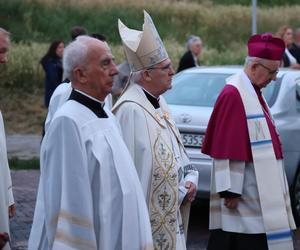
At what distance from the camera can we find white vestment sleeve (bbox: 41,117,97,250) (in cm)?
460

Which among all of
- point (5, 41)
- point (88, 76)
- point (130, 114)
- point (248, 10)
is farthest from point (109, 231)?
point (248, 10)

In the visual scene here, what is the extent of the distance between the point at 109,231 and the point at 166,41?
728 inches

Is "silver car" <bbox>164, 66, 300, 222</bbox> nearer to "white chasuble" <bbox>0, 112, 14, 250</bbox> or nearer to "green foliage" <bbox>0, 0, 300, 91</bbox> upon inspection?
"white chasuble" <bbox>0, 112, 14, 250</bbox>

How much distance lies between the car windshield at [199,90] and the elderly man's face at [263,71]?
3.75 m

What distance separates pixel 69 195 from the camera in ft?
15.1

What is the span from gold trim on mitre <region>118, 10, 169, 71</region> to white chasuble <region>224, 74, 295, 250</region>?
90 centimetres

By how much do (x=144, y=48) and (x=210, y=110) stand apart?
4.37m

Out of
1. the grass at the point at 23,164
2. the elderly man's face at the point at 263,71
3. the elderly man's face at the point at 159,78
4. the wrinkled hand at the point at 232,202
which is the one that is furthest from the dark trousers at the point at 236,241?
the grass at the point at 23,164

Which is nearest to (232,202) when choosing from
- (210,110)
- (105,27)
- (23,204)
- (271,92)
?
(210,110)

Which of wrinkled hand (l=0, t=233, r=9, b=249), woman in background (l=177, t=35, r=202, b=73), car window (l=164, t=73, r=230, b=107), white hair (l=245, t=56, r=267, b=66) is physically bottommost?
woman in background (l=177, t=35, r=202, b=73)

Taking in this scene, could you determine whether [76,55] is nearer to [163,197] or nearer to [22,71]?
[163,197]

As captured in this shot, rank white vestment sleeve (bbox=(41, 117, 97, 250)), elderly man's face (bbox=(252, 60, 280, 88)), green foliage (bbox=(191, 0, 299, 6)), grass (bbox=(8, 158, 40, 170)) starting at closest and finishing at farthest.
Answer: white vestment sleeve (bbox=(41, 117, 97, 250)) → elderly man's face (bbox=(252, 60, 280, 88)) → grass (bbox=(8, 158, 40, 170)) → green foliage (bbox=(191, 0, 299, 6))

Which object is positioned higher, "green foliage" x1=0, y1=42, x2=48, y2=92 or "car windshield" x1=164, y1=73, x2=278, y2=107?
"car windshield" x1=164, y1=73, x2=278, y2=107

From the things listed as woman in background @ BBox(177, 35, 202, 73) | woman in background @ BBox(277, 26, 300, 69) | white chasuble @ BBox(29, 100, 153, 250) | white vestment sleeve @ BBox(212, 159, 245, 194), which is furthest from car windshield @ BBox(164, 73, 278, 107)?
woman in background @ BBox(177, 35, 202, 73)
